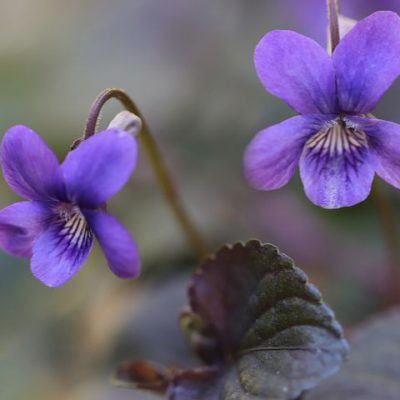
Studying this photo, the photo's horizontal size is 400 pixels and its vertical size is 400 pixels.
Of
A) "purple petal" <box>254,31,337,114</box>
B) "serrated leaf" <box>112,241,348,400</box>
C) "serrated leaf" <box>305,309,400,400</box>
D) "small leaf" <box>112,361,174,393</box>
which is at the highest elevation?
"purple petal" <box>254,31,337,114</box>

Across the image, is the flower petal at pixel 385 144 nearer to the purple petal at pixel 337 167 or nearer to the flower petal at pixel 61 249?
the purple petal at pixel 337 167

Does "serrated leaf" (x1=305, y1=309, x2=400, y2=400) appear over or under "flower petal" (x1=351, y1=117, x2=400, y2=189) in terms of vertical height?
under

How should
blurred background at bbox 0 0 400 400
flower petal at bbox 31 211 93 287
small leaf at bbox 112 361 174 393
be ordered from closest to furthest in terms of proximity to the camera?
1. flower petal at bbox 31 211 93 287
2. small leaf at bbox 112 361 174 393
3. blurred background at bbox 0 0 400 400

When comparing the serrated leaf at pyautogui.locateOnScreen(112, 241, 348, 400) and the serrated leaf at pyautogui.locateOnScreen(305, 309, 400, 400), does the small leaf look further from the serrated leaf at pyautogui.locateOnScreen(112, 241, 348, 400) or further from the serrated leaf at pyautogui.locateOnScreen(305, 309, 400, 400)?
the serrated leaf at pyautogui.locateOnScreen(305, 309, 400, 400)

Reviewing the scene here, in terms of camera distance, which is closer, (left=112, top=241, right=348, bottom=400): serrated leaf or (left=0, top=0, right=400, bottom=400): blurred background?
(left=112, top=241, right=348, bottom=400): serrated leaf

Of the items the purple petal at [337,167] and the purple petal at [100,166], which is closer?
the purple petal at [100,166]

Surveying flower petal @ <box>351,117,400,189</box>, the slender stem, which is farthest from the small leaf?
the slender stem

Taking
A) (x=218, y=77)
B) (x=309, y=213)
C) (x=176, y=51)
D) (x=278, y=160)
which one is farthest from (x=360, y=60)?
(x=176, y=51)

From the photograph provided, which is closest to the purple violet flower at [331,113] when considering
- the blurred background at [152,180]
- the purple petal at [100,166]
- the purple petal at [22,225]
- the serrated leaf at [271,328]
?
the serrated leaf at [271,328]
